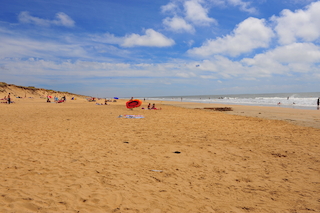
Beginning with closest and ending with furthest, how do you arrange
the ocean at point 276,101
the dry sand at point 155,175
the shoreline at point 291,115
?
the dry sand at point 155,175 → the shoreline at point 291,115 → the ocean at point 276,101

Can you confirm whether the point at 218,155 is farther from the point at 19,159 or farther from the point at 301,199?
the point at 19,159

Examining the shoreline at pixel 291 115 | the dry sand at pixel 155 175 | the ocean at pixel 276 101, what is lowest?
the dry sand at pixel 155 175

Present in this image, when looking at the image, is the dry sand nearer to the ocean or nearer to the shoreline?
the shoreline

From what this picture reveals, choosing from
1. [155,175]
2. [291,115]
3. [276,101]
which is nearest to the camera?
[155,175]

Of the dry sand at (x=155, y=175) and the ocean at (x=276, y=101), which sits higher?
the ocean at (x=276, y=101)

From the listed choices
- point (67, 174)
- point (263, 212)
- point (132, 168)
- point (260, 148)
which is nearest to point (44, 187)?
point (67, 174)

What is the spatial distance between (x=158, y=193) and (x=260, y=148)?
5.74 m

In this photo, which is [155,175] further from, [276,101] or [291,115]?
[276,101]

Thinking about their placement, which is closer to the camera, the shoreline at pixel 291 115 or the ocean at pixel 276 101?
the shoreline at pixel 291 115

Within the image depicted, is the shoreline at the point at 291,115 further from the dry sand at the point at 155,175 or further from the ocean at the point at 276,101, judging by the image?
the ocean at the point at 276,101

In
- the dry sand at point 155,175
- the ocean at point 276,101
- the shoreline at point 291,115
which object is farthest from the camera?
the ocean at point 276,101

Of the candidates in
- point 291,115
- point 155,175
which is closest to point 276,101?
point 291,115

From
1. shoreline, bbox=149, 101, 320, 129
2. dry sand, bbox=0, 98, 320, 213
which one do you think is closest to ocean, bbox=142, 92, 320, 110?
shoreline, bbox=149, 101, 320, 129

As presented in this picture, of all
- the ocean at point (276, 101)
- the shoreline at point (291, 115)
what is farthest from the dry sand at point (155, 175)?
the ocean at point (276, 101)
